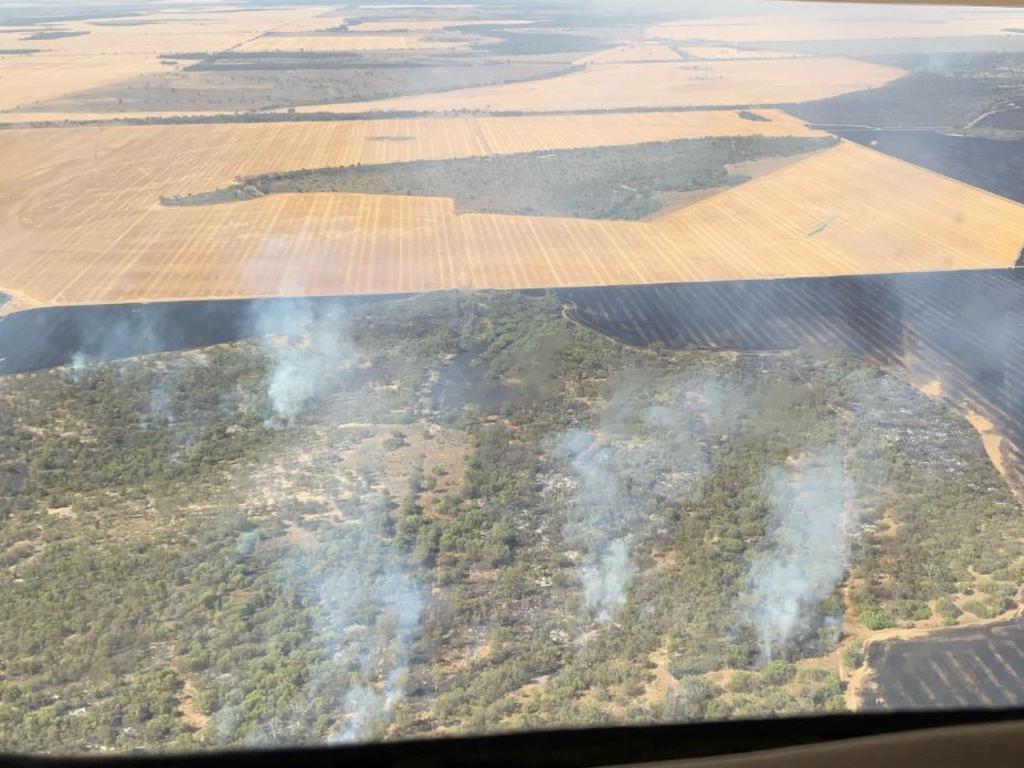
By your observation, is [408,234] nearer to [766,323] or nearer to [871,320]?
[766,323]

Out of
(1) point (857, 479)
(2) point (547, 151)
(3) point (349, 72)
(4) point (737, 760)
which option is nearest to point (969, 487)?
(1) point (857, 479)

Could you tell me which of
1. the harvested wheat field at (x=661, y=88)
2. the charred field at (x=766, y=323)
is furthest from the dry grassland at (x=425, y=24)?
the charred field at (x=766, y=323)

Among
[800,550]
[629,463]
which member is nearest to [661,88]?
[629,463]

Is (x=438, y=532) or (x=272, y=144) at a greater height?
(x=272, y=144)

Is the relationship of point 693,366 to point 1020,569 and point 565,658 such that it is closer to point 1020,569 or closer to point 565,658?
point 1020,569

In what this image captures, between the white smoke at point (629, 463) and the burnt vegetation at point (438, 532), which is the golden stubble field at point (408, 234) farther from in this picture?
the white smoke at point (629, 463)

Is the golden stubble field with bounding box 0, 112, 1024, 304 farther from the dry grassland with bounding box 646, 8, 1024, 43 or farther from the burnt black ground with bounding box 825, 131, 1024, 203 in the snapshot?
the dry grassland with bounding box 646, 8, 1024, 43
